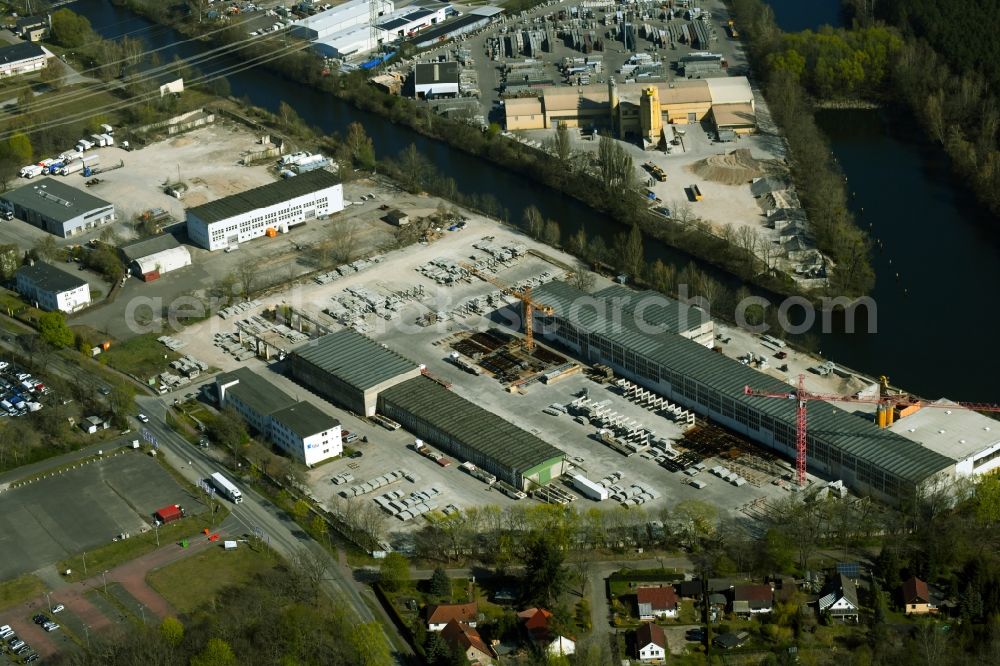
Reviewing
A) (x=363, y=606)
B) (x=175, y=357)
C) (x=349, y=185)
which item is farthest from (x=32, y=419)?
(x=349, y=185)

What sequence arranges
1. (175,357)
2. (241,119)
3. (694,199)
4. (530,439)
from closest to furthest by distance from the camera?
(530,439) → (175,357) → (694,199) → (241,119)

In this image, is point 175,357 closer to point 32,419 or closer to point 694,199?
point 32,419

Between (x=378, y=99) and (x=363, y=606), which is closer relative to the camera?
(x=363, y=606)

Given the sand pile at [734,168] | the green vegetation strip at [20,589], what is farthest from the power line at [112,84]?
the green vegetation strip at [20,589]

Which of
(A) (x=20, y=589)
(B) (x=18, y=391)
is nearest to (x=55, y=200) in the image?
(B) (x=18, y=391)

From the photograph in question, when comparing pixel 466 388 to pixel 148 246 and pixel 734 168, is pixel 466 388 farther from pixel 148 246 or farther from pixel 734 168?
pixel 734 168

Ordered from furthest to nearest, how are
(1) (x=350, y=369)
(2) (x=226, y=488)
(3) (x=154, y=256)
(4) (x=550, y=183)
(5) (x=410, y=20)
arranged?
(5) (x=410, y=20)
(4) (x=550, y=183)
(3) (x=154, y=256)
(1) (x=350, y=369)
(2) (x=226, y=488)
